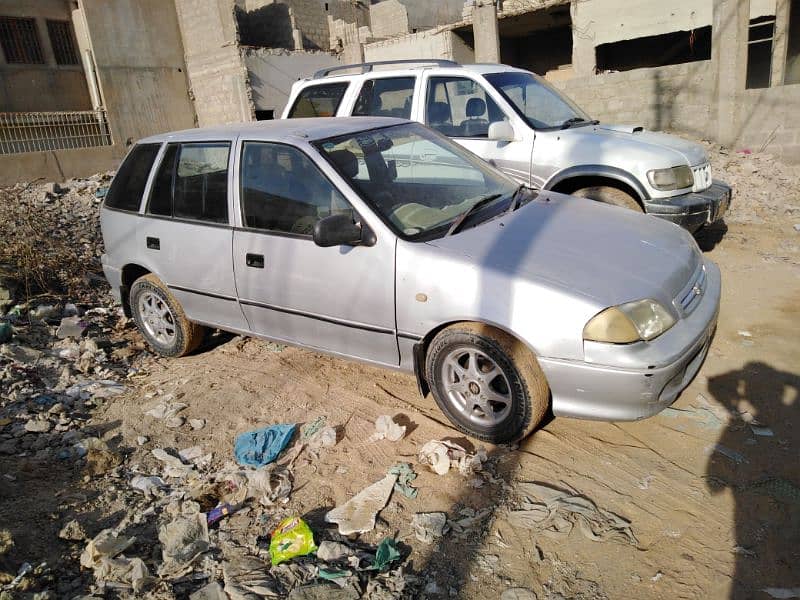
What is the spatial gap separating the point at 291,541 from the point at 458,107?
4.78 metres

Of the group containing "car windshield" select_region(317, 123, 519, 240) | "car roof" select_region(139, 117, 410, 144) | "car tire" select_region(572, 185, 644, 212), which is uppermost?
"car roof" select_region(139, 117, 410, 144)

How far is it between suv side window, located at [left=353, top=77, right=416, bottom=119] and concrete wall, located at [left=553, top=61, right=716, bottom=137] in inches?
294

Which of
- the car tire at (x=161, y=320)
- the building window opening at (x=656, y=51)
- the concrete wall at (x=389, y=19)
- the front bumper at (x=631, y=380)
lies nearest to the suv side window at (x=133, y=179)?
the car tire at (x=161, y=320)

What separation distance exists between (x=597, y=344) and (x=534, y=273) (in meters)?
0.48

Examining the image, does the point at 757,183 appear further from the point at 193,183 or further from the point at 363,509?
the point at 363,509

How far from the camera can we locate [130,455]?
3650 mm

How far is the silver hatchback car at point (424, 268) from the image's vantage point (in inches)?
114

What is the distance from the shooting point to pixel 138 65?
1802cm

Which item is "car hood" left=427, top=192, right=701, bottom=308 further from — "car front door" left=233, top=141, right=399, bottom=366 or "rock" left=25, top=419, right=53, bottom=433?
"rock" left=25, top=419, right=53, bottom=433

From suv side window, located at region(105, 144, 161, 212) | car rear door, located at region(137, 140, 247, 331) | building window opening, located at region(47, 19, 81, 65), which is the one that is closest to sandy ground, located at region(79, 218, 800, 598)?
car rear door, located at region(137, 140, 247, 331)

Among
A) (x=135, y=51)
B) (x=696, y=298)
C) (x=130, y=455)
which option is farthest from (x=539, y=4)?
(x=130, y=455)

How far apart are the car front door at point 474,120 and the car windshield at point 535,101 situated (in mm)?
184

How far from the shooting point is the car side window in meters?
3.64

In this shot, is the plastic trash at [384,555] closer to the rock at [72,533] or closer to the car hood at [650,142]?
the rock at [72,533]
